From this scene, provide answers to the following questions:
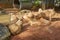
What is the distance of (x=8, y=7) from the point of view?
9.66m

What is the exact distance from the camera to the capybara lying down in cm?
455

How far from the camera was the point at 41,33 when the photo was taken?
16.2 ft

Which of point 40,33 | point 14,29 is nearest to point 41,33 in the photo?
point 40,33

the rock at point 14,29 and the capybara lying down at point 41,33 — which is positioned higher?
the rock at point 14,29

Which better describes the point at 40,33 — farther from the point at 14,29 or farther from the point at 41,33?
the point at 14,29

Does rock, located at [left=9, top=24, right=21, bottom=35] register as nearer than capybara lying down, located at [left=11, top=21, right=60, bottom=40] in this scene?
No

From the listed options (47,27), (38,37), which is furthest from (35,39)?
(47,27)

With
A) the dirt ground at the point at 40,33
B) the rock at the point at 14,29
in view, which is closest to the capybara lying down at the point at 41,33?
the dirt ground at the point at 40,33

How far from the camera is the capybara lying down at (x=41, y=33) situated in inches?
179

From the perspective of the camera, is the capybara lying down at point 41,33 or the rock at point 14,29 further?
the rock at point 14,29

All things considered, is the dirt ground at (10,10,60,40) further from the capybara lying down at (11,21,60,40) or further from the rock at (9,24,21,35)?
the rock at (9,24,21,35)

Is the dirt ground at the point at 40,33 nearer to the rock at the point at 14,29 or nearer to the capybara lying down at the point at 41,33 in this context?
the capybara lying down at the point at 41,33

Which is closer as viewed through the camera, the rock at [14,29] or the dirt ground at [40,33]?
the dirt ground at [40,33]

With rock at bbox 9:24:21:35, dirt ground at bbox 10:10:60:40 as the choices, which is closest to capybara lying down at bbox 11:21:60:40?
dirt ground at bbox 10:10:60:40
